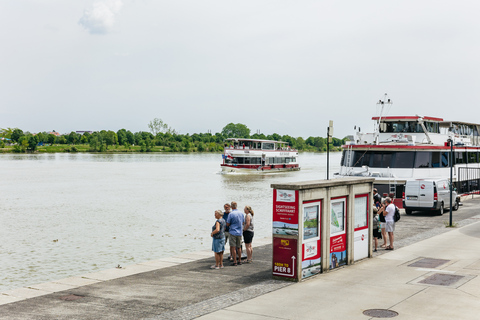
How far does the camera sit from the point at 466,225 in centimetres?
2314

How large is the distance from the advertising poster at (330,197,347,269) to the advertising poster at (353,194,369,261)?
0.71 m

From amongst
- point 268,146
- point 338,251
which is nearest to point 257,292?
point 338,251

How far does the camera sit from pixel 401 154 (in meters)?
33.8

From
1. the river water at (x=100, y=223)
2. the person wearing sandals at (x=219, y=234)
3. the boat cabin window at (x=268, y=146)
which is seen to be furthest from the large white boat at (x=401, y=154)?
the boat cabin window at (x=268, y=146)

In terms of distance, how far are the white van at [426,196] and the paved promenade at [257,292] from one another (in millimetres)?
11469

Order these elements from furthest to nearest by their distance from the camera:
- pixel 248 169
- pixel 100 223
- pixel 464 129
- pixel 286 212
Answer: pixel 248 169, pixel 464 129, pixel 100 223, pixel 286 212

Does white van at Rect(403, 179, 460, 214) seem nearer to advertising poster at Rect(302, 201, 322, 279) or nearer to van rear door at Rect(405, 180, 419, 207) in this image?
van rear door at Rect(405, 180, 419, 207)

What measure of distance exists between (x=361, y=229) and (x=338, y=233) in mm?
1542

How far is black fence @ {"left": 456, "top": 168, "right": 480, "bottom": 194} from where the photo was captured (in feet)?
128

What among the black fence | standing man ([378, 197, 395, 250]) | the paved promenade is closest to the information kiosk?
the paved promenade

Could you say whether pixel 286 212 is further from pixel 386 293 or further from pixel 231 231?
pixel 386 293

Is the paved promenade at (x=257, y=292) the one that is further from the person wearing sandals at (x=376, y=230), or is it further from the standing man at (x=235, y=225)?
the person wearing sandals at (x=376, y=230)

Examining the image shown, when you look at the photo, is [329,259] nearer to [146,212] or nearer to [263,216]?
[263,216]

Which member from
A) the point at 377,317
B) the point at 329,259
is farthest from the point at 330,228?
the point at 377,317
